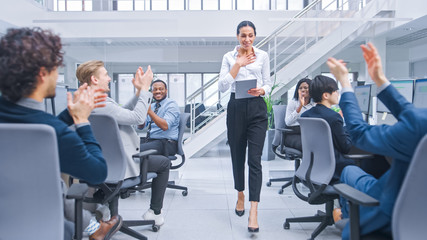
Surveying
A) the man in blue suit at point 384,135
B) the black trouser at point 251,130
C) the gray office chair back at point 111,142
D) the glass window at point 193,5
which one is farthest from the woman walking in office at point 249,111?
the glass window at point 193,5

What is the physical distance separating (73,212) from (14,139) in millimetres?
533

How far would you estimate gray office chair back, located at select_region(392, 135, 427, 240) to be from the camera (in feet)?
3.06

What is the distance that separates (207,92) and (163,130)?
8.50 meters

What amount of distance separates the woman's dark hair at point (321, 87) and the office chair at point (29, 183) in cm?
175

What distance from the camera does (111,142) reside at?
191cm

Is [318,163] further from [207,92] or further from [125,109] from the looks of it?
[207,92]

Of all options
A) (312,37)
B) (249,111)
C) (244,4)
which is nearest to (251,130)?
(249,111)

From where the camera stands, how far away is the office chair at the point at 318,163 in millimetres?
1979

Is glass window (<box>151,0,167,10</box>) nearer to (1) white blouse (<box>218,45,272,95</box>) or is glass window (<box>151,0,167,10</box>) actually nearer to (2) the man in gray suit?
(1) white blouse (<box>218,45,272,95</box>)

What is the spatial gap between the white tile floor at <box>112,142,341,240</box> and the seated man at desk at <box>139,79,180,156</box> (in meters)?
0.52

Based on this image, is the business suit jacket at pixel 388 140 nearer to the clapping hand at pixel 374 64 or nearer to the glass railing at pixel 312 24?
the clapping hand at pixel 374 64

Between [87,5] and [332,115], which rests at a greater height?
[87,5]

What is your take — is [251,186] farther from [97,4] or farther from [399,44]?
[399,44]

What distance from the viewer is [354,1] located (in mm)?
6797
